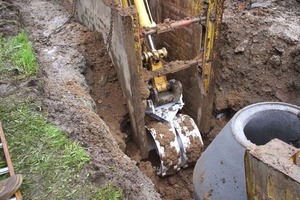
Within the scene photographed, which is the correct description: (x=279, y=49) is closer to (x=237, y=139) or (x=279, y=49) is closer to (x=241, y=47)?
(x=241, y=47)

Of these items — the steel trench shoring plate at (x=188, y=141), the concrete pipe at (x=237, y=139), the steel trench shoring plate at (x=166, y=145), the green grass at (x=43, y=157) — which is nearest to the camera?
the green grass at (x=43, y=157)

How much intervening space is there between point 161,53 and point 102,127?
1271 millimetres

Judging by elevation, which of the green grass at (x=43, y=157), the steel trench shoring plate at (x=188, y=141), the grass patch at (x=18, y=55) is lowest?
the steel trench shoring plate at (x=188, y=141)

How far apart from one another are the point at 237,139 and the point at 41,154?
1.50 metres

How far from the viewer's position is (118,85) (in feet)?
14.2

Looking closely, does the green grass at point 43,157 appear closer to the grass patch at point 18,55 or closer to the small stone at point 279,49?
the grass patch at point 18,55

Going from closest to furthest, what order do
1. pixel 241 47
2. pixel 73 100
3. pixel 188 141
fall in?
pixel 73 100
pixel 188 141
pixel 241 47

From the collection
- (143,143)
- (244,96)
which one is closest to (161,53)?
(143,143)

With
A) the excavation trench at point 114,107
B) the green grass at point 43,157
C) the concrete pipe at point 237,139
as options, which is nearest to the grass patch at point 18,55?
the green grass at point 43,157

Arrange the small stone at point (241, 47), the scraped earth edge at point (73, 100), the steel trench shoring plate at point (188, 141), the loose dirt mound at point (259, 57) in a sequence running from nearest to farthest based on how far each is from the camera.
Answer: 1. the scraped earth edge at point (73, 100)
2. the steel trench shoring plate at point (188, 141)
3. the loose dirt mound at point (259, 57)
4. the small stone at point (241, 47)

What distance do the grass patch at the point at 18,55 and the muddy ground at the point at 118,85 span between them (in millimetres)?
144

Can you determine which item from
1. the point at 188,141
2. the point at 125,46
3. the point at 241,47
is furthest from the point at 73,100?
the point at 241,47

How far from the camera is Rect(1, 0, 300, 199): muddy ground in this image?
3.57 metres

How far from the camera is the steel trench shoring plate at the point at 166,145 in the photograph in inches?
162
